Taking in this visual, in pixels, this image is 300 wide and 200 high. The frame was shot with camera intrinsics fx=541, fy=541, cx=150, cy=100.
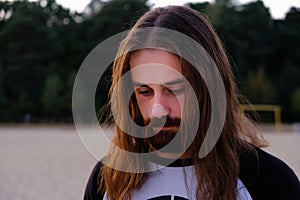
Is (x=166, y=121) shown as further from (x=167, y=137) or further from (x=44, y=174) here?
(x=44, y=174)

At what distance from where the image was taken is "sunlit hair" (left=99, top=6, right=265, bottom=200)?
112 centimetres

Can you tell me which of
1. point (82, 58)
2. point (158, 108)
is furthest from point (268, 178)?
point (82, 58)

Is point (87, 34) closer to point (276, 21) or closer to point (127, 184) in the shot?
point (276, 21)

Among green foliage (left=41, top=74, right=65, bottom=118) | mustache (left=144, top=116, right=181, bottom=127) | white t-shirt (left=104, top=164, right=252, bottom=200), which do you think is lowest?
green foliage (left=41, top=74, right=65, bottom=118)

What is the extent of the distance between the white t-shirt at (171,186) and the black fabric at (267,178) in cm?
2

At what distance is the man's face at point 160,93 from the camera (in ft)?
3.57

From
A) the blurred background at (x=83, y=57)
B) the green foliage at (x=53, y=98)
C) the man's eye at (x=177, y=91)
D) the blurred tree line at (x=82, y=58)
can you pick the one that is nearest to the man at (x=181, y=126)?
the man's eye at (x=177, y=91)

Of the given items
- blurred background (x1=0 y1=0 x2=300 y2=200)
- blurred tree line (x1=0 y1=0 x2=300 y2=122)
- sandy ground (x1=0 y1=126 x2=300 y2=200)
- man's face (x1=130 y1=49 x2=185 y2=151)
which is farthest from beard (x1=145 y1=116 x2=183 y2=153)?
blurred tree line (x1=0 y1=0 x2=300 y2=122)

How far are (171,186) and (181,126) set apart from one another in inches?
6.0

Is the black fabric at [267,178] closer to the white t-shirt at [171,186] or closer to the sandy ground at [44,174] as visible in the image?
the white t-shirt at [171,186]

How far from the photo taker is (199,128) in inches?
44.3

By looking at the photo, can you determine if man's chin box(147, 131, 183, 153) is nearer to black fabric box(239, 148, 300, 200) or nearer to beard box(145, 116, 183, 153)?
beard box(145, 116, 183, 153)

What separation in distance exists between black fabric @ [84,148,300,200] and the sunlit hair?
1.0 inches

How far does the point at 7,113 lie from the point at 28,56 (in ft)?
10.5
